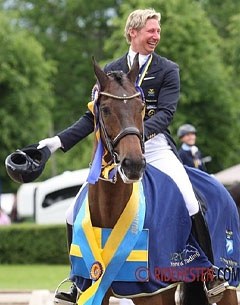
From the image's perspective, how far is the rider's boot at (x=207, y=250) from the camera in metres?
7.73

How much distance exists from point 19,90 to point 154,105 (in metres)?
28.2

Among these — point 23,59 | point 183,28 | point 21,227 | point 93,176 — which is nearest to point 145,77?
point 93,176

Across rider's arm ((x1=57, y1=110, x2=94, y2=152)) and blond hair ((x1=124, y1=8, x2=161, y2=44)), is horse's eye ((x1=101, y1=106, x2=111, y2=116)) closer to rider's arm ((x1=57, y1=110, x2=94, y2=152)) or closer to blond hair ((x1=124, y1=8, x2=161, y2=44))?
rider's arm ((x1=57, y1=110, x2=94, y2=152))

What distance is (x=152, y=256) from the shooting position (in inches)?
285

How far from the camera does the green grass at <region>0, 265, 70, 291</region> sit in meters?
15.6

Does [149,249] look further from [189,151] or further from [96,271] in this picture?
[189,151]

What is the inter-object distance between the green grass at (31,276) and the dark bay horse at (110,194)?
7.35m

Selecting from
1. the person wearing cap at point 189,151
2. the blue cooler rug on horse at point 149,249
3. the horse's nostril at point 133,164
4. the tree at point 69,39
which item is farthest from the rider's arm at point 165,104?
the tree at point 69,39

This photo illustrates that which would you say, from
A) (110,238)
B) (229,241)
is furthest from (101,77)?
(229,241)

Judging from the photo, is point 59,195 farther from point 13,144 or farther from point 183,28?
point 183,28

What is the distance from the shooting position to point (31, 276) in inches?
698

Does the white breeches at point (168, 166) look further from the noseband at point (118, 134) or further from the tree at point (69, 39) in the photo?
the tree at point (69, 39)

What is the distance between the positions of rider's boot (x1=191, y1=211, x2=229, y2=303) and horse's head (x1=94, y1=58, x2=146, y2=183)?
115cm

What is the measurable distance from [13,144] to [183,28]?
8932mm
